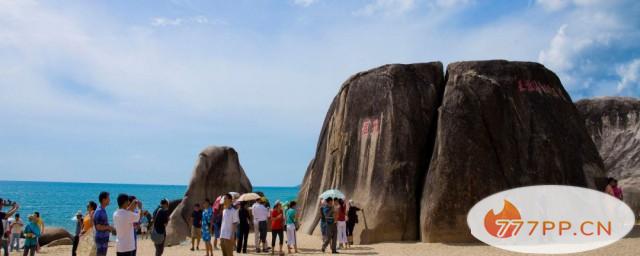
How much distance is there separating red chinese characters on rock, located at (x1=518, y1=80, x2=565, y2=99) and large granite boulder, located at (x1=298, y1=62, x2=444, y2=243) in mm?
2638

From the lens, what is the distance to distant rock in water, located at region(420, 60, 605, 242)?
54.6ft

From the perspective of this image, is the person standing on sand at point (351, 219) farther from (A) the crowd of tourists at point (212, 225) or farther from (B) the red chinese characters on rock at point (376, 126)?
(B) the red chinese characters on rock at point (376, 126)

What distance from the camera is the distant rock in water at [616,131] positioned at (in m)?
32.9

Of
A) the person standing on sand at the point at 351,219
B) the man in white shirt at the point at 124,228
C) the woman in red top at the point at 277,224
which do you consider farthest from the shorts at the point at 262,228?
the man in white shirt at the point at 124,228

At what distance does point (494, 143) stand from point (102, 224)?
41.0 feet

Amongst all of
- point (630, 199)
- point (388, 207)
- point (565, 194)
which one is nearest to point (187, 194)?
point (388, 207)

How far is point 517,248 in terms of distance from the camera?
1514 centimetres

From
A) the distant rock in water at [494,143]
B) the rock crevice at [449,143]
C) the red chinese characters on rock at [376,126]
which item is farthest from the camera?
the red chinese characters on rock at [376,126]

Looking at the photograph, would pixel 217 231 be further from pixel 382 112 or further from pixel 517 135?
pixel 517 135

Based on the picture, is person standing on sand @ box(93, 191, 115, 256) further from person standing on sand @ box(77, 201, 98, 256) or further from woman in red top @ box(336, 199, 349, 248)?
woman in red top @ box(336, 199, 349, 248)

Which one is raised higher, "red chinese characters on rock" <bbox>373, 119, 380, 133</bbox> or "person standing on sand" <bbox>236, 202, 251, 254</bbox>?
"red chinese characters on rock" <bbox>373, 119, 380, 133</bbox>

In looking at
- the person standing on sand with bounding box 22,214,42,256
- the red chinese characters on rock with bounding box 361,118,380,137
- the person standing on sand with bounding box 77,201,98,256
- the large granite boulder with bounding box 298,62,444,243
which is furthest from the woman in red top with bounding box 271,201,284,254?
the person standing on sand with bounding box 22,214,42,256

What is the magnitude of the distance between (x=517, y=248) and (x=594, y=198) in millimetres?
4399
